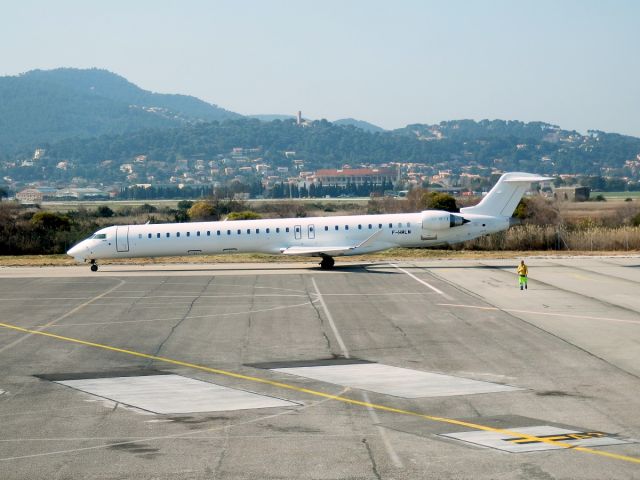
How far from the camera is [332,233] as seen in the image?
157ft

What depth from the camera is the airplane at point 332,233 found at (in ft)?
157

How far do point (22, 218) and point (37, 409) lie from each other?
2392 inches

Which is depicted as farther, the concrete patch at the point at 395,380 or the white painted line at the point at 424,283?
the white painted line at the point at 424,283

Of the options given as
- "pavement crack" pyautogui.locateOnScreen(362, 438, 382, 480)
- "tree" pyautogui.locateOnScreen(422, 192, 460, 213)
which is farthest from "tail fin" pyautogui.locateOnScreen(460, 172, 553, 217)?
"pavement crack" pyautogui.locateOnScreen(362, 438, 382, 480)

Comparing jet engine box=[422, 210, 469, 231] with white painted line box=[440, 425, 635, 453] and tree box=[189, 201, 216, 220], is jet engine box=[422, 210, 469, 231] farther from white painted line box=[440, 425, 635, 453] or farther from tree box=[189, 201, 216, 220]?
tree box=[189, 201, 216, 220]

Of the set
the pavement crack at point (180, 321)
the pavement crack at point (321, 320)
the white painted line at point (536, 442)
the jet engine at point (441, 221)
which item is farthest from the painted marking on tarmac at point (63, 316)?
the jet engine at point (441, 221)

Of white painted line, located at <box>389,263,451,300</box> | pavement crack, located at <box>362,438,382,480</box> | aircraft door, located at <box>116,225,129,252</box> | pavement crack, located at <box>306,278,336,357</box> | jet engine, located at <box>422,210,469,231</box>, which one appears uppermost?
jet engine, located at <box>422,210,469,231</box>

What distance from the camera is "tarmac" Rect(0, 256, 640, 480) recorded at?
1400cm

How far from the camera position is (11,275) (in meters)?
48.8

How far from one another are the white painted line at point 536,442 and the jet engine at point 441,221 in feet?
106

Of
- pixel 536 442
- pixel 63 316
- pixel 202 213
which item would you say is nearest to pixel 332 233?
pixel 63 316

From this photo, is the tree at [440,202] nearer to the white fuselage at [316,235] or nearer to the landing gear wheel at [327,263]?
the white fuselage at [316,235]

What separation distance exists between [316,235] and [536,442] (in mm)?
33352

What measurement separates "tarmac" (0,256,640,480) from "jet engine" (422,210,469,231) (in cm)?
897
